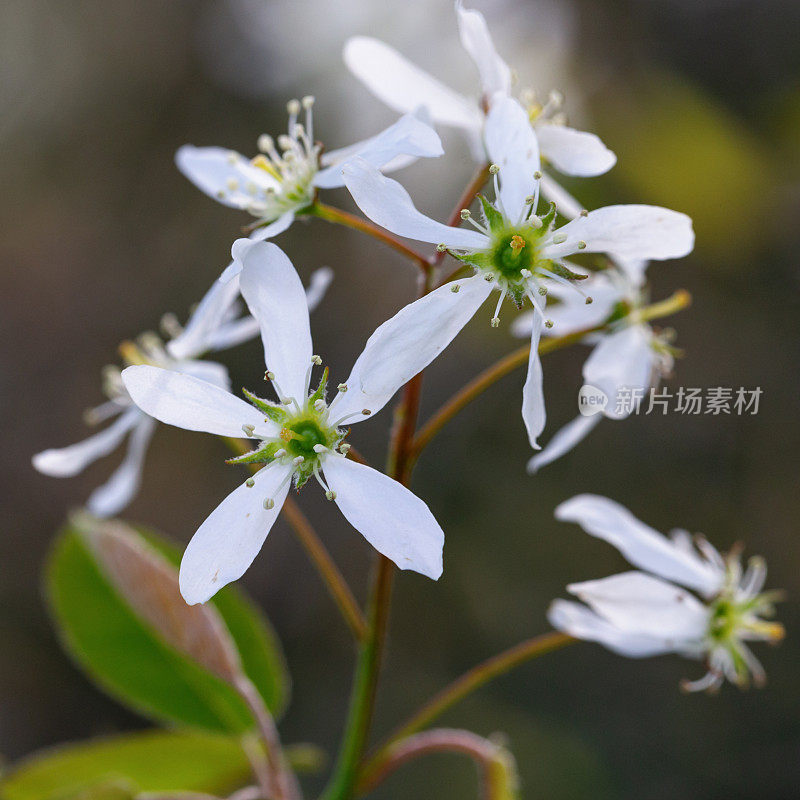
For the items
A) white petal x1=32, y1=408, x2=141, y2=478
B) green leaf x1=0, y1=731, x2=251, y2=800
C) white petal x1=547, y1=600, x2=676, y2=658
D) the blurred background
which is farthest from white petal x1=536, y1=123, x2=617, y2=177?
the blurred background

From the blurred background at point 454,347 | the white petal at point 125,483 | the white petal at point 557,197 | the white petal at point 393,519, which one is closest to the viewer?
the white petal at point 393,519

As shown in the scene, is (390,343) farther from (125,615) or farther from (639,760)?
(639,760)

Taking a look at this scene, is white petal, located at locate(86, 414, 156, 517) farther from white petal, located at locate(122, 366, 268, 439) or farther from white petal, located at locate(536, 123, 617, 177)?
white petal, located at locate(536, 123, 617, 177)

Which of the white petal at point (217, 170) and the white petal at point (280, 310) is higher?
the white petal at point (217, 170)

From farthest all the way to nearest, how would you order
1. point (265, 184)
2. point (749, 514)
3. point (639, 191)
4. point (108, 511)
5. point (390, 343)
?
point (749, 514), point (639, 191), point (108, 511), point (265, 184), point (390, 343)

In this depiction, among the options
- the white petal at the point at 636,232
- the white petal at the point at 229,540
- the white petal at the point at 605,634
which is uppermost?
the white petal at the point at 636,232

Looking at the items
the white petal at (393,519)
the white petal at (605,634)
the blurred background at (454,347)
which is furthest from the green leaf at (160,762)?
the blurred background at (454,347)

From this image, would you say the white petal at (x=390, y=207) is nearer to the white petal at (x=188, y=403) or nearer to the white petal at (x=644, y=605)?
the white petal at (x=188, y=403)

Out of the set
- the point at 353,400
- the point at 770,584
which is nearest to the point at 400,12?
the point at 770,584

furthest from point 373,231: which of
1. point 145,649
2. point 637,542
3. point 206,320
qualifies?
point 145,649
